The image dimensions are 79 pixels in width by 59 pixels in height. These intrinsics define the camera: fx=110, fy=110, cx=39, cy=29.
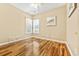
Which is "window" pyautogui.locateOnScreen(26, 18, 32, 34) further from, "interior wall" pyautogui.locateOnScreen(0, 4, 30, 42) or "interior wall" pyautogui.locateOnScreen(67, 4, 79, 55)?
"interior wall" pyautogui.locateOnScreen(67, 4, 79, 55)

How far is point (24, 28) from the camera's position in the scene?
247 centimetres

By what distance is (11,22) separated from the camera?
2432 millimetres

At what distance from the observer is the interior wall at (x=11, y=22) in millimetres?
2377

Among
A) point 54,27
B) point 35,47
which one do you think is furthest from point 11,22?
point 54,27

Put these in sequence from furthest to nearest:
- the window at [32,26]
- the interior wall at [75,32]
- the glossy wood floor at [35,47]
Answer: the window at [32,26] < the glossy wood floor at [35,47] < the interior wall at [75,32]

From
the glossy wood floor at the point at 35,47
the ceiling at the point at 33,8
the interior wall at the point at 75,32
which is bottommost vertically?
the glossy wood floor at the point at 35,47

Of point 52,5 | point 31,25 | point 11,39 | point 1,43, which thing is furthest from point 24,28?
point 52,5

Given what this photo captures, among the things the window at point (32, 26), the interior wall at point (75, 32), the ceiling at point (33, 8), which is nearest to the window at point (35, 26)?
the window at point (32, 26)

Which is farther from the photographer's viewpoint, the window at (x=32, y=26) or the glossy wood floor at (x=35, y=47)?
the window at (x=32, y=26)

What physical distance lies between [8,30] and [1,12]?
414 millimetres

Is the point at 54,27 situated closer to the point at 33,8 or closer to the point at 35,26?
the point at 35,26

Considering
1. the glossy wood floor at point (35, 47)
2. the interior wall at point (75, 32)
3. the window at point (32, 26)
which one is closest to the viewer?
the interior wall at point (75, 32)

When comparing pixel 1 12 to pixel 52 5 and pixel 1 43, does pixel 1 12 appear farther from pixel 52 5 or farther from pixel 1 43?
pixel 52 5

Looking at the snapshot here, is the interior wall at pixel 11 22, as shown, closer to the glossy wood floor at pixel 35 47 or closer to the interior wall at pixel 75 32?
the glossy wood floor at pixel 35 47
